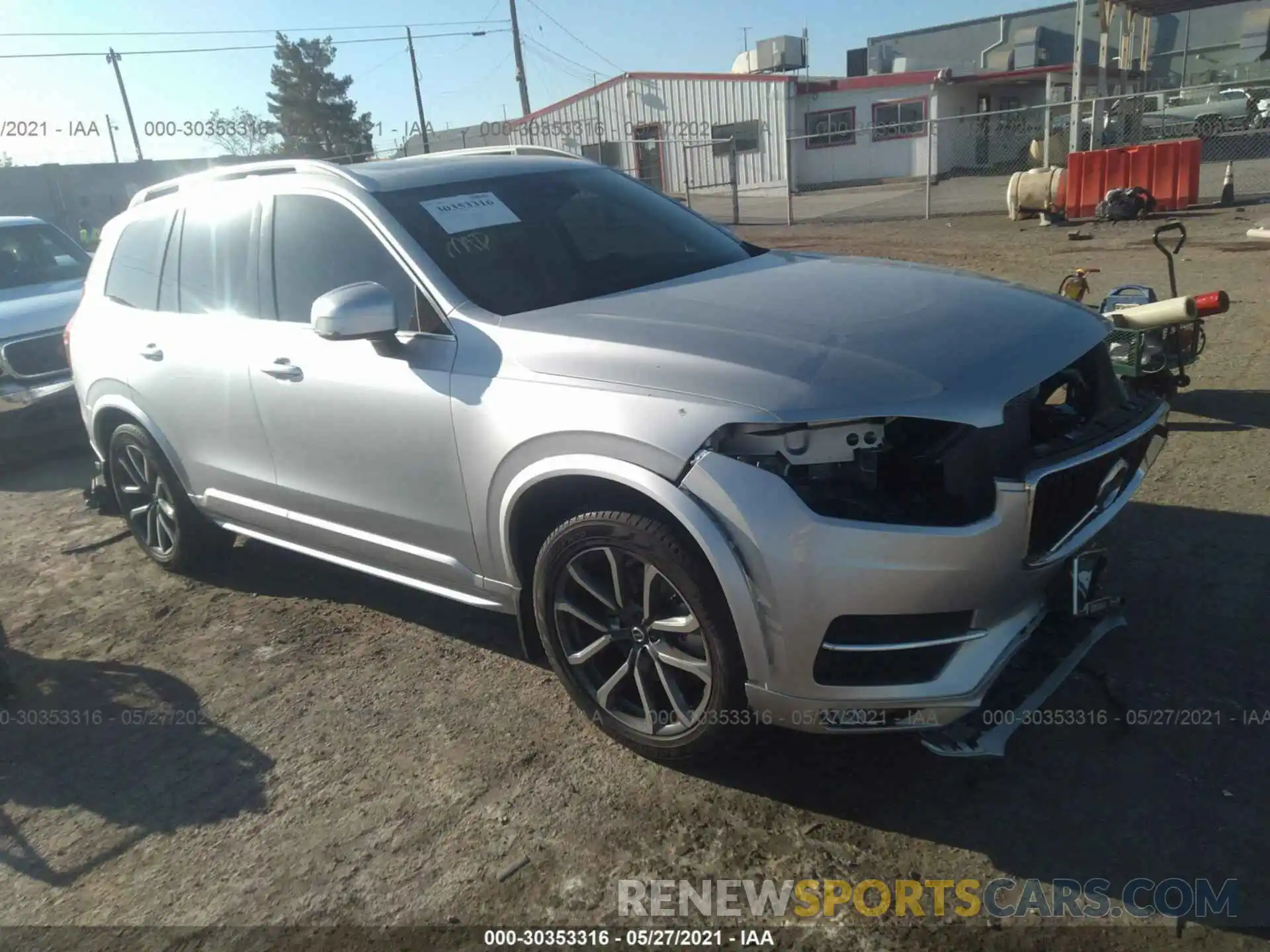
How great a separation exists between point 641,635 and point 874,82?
34.0 m

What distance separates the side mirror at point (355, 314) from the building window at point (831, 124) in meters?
32.9

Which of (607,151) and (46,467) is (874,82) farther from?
(46,467)

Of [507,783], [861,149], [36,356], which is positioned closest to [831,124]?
[861,149]

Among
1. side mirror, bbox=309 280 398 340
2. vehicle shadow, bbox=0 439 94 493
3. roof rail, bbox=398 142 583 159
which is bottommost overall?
vehicle shadow, bbox=0 439 94 493

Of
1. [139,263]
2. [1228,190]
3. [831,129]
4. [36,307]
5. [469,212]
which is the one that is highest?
[831,129]

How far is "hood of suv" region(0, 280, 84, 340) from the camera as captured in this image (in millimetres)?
7953

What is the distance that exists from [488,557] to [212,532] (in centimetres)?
231

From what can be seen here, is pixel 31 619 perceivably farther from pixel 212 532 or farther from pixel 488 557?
pixel 488 557

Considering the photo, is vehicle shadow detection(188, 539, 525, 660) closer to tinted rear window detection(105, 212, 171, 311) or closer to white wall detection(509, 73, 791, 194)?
tinted rear window detection(105, 212, 171, 311)

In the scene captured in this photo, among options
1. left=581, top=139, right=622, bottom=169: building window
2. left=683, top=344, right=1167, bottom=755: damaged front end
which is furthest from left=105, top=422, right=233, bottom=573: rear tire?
left=581, top=139, right=622, bottom=169: building window

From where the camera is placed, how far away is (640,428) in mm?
2859

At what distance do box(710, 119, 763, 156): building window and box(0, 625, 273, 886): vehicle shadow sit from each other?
3105cm

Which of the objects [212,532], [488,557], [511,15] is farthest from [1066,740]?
[511,15]

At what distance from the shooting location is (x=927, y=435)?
9.20 feet
